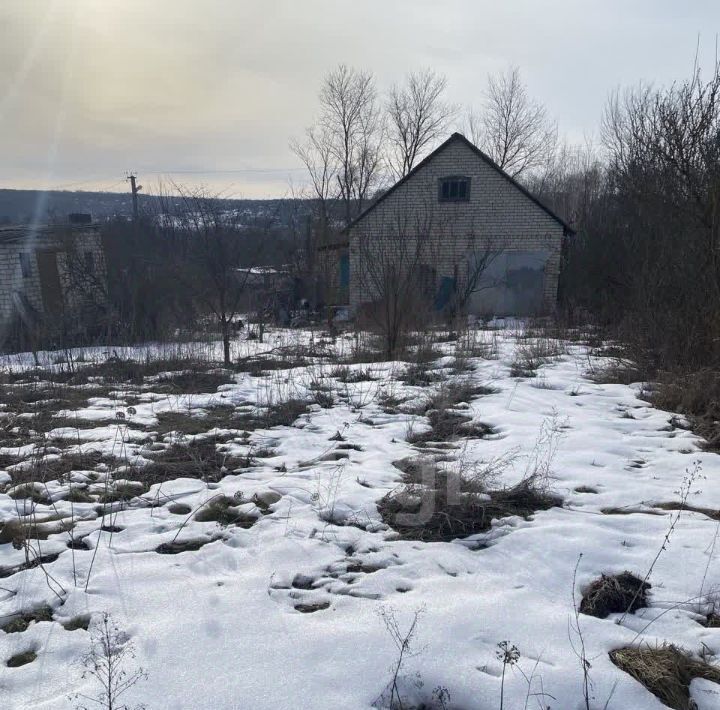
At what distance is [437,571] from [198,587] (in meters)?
1.27

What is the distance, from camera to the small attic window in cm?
1650

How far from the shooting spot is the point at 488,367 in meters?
8.20

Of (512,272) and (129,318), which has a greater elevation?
(512,272)

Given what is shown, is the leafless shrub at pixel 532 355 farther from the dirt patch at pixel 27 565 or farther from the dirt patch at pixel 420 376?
the dirt patch at pixel 27 565

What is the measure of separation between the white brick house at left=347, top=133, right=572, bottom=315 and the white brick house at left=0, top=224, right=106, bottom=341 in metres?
8.36

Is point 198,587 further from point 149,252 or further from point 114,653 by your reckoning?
point 149,252

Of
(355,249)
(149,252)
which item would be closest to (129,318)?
(149,252)

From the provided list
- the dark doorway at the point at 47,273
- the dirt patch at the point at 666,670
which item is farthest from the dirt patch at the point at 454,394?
the dark doorway at the point at 47,273

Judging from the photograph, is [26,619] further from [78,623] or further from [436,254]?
[436,254]

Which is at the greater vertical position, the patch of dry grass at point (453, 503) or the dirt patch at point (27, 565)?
the patch of dry grass at point (453, 503)

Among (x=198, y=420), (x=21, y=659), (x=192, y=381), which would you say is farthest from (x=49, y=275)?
(x=21, y=659)

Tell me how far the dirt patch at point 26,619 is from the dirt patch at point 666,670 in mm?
2590

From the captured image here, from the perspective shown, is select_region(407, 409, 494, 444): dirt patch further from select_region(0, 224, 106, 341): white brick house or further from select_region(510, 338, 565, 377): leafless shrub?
select_region(0, 224, 106, 341): white brick house

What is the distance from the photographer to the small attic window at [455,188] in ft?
54.1
